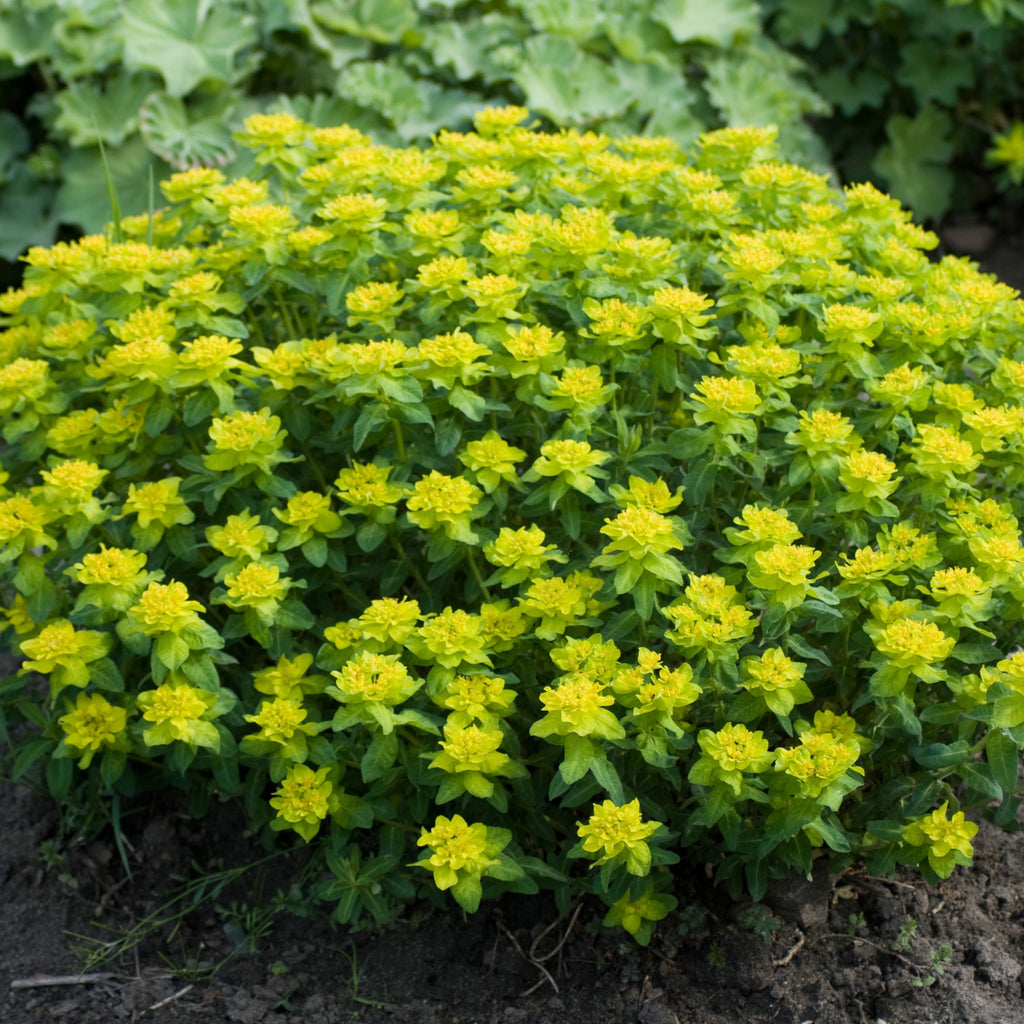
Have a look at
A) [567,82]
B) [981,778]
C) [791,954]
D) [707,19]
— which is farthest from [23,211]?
[981,778]

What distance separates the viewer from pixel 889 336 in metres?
2.45

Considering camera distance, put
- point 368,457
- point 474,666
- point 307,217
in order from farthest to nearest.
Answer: point 307,217 < point 368,457 < point 474,666

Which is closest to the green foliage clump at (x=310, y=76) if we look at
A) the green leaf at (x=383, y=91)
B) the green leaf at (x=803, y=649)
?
the green leaf at (x=383, y=91)

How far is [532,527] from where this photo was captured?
2.22m

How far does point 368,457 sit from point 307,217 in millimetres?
653

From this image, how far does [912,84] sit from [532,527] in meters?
4.07

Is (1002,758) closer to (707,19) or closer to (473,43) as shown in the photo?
(473,43)

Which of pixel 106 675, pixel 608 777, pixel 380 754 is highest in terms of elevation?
pixel 608 777

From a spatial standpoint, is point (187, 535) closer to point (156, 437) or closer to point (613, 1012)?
point (156, 437)

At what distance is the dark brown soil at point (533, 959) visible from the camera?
2314 mm

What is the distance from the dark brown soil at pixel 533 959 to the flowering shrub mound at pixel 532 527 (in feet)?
0.50

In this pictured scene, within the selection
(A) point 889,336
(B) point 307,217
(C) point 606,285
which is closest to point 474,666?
(C) point 606,285

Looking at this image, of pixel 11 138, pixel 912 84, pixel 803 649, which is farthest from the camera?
pixel 912 84

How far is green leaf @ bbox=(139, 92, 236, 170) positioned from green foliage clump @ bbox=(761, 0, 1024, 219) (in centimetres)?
261
